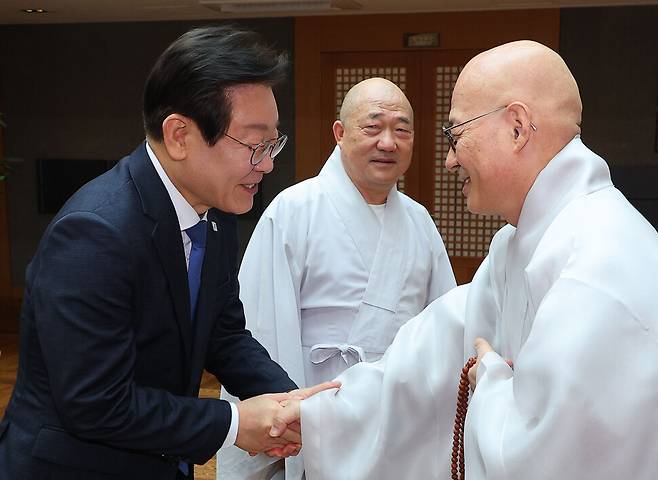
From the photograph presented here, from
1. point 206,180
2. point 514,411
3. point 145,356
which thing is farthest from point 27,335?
point 514,411

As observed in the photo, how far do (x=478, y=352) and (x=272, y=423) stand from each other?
1.81 ft

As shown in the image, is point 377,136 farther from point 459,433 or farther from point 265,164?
point 459,433

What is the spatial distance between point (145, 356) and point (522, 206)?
2.56 ft

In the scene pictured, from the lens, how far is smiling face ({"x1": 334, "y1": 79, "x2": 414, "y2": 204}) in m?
2.75

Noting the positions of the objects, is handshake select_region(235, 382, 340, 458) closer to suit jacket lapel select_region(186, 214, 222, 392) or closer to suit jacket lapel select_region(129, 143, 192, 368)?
suit jacket lapel select_region(186, 214, 222, 392)

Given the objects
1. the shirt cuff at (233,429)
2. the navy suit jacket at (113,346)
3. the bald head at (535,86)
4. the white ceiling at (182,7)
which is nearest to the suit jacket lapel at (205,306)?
the navy suit jacket at (113,346)

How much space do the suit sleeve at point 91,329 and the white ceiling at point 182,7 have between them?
15.3 feet

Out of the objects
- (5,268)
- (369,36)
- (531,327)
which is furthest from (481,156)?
(5,268)

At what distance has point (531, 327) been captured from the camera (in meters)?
1.34

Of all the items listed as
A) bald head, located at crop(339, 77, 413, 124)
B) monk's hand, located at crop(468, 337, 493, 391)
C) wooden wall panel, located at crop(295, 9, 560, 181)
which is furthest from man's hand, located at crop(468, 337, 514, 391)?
wooden wall panel, located at crop(295, 9, 560, 181)

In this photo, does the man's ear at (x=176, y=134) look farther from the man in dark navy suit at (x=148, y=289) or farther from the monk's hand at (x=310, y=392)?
the monk's hand at (x=310, y=392)

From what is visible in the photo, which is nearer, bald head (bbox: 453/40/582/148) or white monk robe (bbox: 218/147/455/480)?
bald head (bbox: 453/40/582/148)

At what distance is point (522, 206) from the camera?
1.41 meters

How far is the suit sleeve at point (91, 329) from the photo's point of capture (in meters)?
1.37
